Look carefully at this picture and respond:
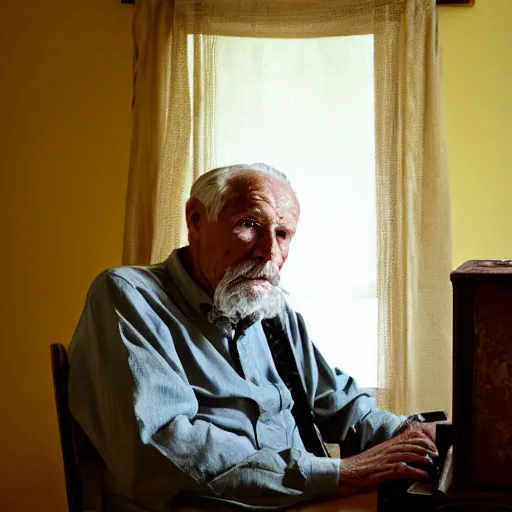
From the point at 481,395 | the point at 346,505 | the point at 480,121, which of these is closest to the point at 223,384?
the point at 346,505

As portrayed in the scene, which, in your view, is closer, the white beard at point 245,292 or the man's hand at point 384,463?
the man's hand at point 384,463

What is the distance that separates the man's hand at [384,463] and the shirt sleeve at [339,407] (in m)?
0.34

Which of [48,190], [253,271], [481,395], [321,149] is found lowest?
[481,395]

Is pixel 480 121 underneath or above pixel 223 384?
above

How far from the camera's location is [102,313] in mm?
1774

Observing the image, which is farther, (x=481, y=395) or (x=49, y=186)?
(x=49, y=186)

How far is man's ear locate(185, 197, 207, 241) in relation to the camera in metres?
2.00

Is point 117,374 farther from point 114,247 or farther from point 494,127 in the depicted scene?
point 494,127

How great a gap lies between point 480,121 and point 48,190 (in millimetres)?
1606

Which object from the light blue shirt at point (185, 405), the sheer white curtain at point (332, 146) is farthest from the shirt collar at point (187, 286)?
the sheer white curtain at point (332, 146)

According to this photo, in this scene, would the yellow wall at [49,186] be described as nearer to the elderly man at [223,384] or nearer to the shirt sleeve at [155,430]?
the elderly man at [223,384]

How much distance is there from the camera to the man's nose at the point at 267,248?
74.9 inches

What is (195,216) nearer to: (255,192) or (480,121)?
(255,192)

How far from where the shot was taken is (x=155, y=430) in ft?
5.26
